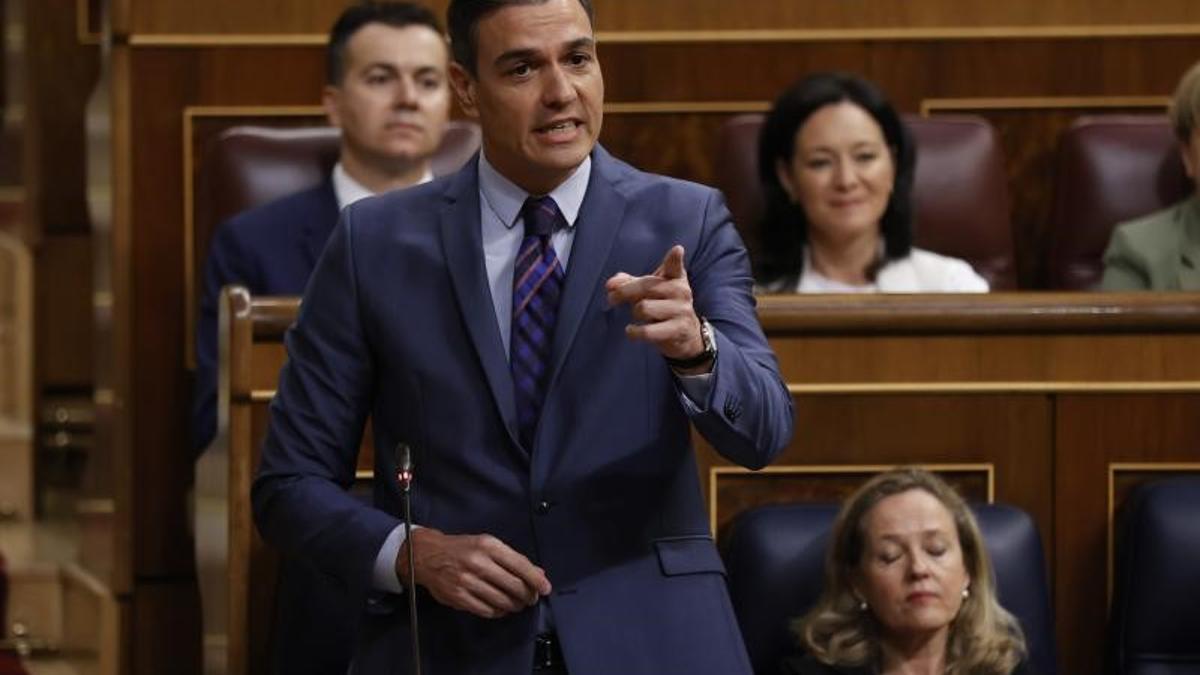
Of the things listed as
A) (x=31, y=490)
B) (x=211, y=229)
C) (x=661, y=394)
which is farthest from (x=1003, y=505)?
(x=31, y=490)

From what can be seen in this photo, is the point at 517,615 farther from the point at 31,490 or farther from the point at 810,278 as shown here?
the point at 31,490

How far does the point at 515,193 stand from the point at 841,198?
883mm

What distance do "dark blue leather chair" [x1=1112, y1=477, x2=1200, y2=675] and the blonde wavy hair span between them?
0.46 metres

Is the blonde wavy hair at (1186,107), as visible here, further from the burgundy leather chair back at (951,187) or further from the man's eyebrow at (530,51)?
the man's eyebrow at (530,51)

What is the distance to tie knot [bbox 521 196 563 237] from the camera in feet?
3.07

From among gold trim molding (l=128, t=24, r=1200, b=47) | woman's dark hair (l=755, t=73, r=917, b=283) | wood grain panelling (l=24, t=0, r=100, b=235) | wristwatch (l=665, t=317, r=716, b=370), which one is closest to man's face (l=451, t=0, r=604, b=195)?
wristwatch (l=665, t=317, r=716, b=370)

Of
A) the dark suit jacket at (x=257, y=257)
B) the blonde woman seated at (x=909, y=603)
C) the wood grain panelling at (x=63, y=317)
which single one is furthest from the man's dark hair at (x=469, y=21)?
the wood grain panelling at (x=63, y=317)

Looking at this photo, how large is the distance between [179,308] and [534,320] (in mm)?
987

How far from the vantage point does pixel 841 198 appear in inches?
70.9

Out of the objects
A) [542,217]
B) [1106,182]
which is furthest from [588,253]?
[1106,182]

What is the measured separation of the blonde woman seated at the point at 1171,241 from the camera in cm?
179

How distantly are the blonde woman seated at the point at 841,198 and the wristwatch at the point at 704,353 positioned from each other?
0.95m

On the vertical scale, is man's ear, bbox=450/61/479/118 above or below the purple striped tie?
above

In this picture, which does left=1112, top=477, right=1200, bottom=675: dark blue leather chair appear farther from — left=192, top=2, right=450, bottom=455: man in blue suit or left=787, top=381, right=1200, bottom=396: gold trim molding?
left=192, top=2, right=450, bottom=455: man in blue suit
